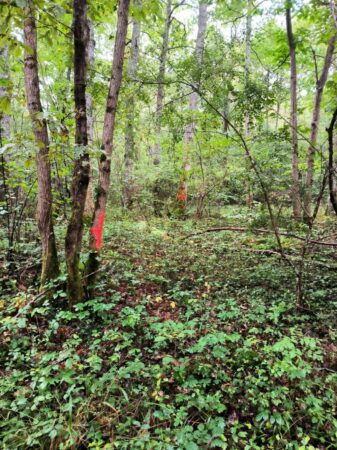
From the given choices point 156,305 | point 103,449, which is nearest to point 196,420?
point 103,449

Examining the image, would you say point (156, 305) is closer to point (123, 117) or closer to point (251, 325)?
point (251, 325)

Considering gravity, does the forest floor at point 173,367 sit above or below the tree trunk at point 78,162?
below

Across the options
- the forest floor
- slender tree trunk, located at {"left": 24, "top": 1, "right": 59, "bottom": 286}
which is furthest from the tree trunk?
slender tree trunk, located at {"left": 24, "top": 1, "right": 59, "bottom": 286}

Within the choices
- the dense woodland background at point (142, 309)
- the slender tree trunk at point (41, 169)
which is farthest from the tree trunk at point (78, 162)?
the slender tree trunk at point (41, 169)

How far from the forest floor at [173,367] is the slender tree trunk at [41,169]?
43 cm

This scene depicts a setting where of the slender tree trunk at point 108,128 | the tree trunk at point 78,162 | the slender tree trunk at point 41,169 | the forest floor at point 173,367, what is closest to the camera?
the forest floor at point 173,367

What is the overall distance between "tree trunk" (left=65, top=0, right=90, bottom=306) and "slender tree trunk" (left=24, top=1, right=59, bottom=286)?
458mm

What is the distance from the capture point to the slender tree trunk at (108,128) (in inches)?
133

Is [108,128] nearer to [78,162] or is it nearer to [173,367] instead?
[78,162]

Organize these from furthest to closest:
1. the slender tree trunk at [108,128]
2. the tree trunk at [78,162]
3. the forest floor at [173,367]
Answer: the slender tree trunk at [108,128]
the tree trunk at [78,162]
the forest floor at [173,367]

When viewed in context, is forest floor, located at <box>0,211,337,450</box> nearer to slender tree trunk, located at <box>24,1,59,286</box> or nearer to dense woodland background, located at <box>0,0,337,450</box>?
dense woodland background, located at <box>0,0,337,450</box>

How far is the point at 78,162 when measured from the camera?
304cm

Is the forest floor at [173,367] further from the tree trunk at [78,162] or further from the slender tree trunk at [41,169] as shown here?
the slender tree trunk at [41,169]

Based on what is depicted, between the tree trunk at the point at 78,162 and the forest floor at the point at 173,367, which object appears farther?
the tree trunk at the point at 78,162
